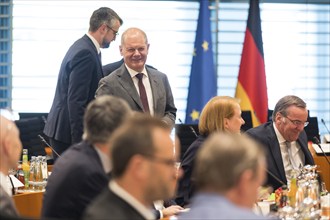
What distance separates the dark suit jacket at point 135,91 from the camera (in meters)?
6.31

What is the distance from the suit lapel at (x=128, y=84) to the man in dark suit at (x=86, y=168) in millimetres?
2495

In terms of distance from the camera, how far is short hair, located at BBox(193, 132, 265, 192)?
2.69 meters

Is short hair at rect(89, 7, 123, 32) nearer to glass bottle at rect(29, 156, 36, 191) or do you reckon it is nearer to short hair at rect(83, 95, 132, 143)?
glass bottle at rect(29, 156, 36, 191)

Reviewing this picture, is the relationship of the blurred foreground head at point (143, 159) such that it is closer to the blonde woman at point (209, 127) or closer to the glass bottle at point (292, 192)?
the glass bottle at point (292, 192)

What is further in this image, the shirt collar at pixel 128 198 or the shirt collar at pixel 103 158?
the shirt collar at pixel 103 158

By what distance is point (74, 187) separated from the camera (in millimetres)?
3602

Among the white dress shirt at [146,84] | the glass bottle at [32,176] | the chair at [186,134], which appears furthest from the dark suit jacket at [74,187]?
the chair at [186,134]

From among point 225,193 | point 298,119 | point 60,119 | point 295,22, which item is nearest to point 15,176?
point 60,119

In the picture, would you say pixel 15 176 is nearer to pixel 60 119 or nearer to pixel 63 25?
pixel 60 119

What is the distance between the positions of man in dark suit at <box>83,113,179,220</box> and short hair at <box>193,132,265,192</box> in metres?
0.19

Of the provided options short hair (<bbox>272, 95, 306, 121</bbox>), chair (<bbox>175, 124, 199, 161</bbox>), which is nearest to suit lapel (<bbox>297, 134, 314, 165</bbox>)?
short hair (<bbox>272, 95, 306, 121</bbox>)

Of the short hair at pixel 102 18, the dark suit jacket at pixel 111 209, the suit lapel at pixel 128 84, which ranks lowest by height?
the dark suit jacket at pixel 111 209

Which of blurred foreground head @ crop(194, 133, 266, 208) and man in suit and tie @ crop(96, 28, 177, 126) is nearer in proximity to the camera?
blurred foreground head @ crop(194, 133, 266, 208)

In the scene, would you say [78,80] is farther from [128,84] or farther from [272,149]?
[272,149]
